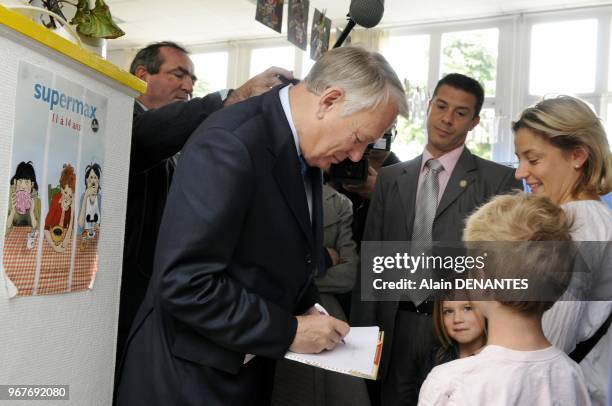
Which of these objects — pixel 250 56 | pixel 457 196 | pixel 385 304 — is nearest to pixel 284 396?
pixel 385 304

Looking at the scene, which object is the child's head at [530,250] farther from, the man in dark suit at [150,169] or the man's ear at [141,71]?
the man's ear at [141,71]

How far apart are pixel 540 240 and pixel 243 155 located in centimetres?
60

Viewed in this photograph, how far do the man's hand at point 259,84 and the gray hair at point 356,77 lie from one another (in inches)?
13.0

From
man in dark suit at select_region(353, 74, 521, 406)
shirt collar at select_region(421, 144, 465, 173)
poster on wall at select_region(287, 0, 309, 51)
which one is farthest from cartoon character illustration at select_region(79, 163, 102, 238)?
poster on wall at select_region(287, 0, 309, 51)

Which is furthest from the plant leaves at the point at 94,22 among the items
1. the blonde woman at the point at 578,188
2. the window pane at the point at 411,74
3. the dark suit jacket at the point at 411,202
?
the window pane at the point at 411,74

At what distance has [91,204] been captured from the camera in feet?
3.45

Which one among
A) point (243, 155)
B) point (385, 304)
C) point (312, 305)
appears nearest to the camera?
point (243, 155)

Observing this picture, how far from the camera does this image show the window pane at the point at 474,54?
6984 millimetres

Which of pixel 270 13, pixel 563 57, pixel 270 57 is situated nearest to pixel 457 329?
pixel 270 13

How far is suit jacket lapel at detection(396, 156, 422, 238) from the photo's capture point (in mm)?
2237

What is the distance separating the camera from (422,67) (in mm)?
7379

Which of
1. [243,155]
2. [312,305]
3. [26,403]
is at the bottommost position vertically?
[26,403]

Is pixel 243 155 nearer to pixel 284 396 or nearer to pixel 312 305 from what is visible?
pixel 312 305

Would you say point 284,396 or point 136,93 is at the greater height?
point 136,93
